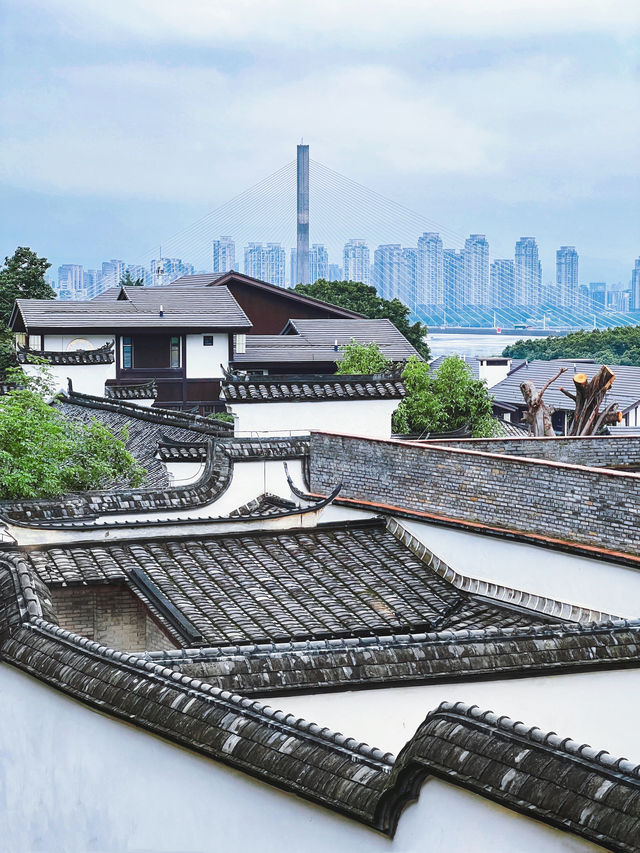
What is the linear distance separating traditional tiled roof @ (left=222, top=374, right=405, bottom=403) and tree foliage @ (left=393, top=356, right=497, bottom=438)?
8.00m

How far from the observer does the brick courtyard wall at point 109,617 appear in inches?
387

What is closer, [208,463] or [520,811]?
[520,811]

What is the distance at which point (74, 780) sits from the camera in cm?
503

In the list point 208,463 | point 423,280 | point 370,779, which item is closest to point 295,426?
point 208,463

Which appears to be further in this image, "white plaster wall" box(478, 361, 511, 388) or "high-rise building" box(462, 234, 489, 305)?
"high-rise building" box(462, 234, 489, 305)

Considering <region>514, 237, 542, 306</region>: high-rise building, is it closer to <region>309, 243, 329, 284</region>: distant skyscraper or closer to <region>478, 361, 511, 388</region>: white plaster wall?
<region>309, 243, 329, 284</region>: distant skyscraper

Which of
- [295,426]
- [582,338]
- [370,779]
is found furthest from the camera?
[582,338]

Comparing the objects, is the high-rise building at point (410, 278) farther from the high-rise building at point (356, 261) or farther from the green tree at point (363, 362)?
the green tree at point (363, 362)

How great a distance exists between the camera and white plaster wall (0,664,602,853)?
3510mm

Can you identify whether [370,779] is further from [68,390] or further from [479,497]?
[68,390]

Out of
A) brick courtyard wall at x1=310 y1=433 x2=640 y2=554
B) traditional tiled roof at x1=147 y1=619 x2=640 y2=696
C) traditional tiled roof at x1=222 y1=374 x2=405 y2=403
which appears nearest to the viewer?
traditional tiled roof at x1=147 y1=619 x2=640 y2=696

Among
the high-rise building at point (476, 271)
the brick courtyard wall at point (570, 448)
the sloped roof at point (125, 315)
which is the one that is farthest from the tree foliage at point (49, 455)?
the high-rise building at point (476, 271)

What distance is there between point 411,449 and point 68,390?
16.0m

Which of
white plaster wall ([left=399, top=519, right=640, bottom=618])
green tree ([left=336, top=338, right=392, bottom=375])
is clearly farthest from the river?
white plaster wall ([left=399, top=519, right=640, bottom=618])
